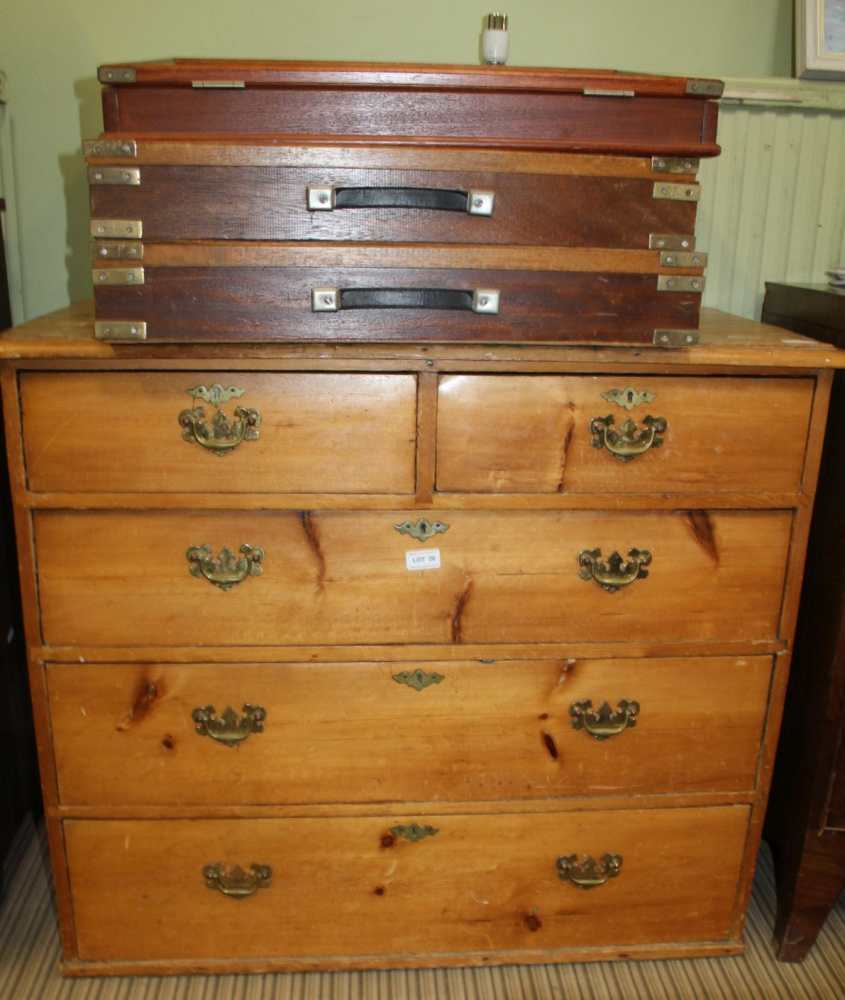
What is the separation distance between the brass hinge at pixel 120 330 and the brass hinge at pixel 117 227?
110 mm

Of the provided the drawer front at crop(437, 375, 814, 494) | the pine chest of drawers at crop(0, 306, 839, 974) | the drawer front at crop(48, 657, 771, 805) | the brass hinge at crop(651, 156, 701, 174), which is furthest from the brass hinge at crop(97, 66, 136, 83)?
the drawer front at crop(48, 657, 771, 805)

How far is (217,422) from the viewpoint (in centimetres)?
125

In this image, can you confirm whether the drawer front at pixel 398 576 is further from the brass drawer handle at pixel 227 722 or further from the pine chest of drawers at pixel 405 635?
the brass drawer handle at pixel 227 722

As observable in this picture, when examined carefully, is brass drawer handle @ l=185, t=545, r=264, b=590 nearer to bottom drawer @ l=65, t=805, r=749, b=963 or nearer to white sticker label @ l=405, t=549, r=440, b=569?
white sticker label @ l=405, t=549, r=440, b=569

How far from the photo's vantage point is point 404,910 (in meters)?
1.49

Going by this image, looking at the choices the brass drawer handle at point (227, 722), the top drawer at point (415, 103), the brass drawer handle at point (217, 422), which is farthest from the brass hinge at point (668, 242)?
the brass drawer handle at point (227, 722)

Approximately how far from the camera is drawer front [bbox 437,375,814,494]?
1.27 meters

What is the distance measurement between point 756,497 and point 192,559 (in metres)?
0.83

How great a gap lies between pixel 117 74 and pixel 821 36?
4.22ft

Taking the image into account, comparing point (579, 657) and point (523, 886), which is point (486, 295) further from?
point (523, 886)

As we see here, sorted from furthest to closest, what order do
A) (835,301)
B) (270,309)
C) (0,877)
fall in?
1. (0,877)
2. (835,301)
3. (270,309)

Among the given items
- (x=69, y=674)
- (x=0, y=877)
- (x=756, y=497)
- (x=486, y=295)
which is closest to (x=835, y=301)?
(x=756, y=497)

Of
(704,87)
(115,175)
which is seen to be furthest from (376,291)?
(704,87)

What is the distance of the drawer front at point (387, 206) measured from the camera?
3.81 feet
